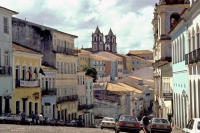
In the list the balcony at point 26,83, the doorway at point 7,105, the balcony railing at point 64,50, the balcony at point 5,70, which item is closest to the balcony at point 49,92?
the balcony at point 26,83

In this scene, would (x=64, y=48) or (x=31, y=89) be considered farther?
(x=64, y=48)

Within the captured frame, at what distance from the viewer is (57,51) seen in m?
51.4

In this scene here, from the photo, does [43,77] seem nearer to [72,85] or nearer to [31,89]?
[31,89]

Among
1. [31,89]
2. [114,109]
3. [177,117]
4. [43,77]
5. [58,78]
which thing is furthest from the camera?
[114,109]

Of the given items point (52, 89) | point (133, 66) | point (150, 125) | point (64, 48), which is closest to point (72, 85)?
point (64, 48)

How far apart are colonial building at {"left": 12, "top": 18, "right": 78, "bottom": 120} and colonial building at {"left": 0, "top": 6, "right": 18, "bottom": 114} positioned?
1178 cm

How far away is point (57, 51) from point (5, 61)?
16037mm

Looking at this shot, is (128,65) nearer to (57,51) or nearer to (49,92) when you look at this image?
(57,51)

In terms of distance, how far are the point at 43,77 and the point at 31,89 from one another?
15.9ft

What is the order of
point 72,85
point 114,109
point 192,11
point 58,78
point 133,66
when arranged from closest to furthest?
point 192,11 < point 58,78 < point 72,85 < point 114,109 < point 133,66

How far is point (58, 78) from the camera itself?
2012 inches

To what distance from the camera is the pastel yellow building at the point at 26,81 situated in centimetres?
3762

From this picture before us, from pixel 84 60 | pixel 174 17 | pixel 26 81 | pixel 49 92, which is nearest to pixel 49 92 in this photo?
pixel 49 92

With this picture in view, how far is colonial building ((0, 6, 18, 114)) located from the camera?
114 feet
